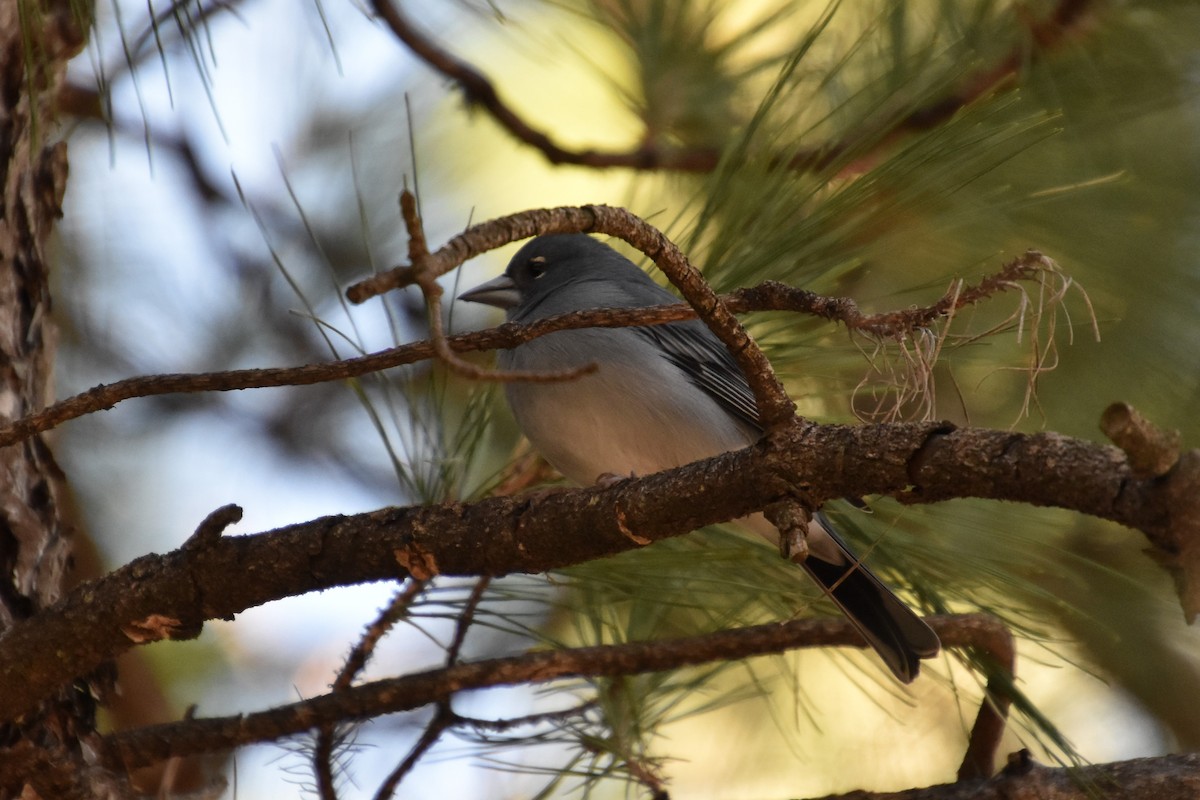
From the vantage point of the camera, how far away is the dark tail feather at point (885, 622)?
2740mm

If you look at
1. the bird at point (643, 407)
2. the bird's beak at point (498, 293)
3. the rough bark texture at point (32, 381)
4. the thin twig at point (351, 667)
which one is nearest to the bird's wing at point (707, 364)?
the bird at point (643, 407)

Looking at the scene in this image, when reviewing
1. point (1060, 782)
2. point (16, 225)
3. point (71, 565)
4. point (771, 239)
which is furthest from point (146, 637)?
point (1060, 782)

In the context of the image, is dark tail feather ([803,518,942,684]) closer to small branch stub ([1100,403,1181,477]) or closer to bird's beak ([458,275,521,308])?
small branch stub ([1100,403,1181,477])

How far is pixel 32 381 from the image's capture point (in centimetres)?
269

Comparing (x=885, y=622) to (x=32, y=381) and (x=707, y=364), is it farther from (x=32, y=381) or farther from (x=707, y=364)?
(x=32, y=381)

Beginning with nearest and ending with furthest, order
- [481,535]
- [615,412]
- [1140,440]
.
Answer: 1. [1140,440]
2. [481,535]
3. [615,412]

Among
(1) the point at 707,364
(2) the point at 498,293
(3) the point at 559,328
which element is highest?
(2) the point at 498,293

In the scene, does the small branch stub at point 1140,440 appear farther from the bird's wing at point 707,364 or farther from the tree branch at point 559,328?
the bird's wing at point 707,364

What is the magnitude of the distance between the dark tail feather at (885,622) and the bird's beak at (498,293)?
5.27ft

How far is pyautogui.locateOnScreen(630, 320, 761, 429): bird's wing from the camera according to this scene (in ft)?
11.2

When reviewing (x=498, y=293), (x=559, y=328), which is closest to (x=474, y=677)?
(x=559, y=328)

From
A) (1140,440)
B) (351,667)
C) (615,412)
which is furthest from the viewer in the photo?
(615,412)

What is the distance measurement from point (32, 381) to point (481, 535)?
1.21 metres

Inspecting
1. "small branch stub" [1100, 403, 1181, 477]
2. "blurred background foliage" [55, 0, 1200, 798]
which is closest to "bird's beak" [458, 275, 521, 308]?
"blurred background foliage" [55, 0, 1200, 798]
